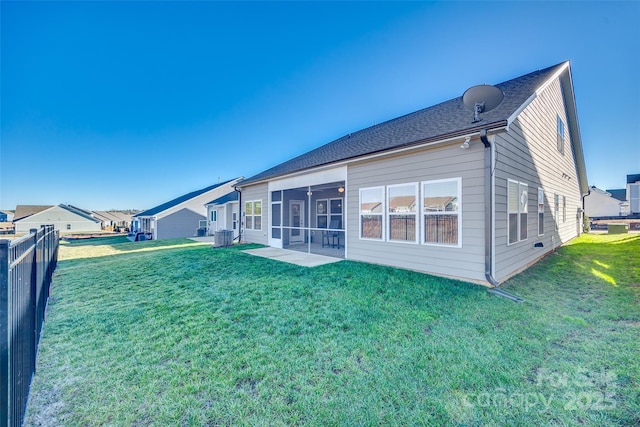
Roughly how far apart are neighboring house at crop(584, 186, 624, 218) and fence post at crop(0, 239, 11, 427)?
41.6 m

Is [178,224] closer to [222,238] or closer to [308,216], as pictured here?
[222,238]

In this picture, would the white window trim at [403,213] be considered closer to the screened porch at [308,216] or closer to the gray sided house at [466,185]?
the gray sided house at [466,185]

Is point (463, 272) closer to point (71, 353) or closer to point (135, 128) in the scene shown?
point (71, 353)

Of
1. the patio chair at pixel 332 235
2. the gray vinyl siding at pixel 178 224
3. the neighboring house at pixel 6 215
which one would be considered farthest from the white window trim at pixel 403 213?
the neighboring house at pixel 6 215

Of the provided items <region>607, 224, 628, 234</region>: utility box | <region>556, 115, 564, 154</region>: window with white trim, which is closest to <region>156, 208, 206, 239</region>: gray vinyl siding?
<region>556, 115, 564, 154</region>: window with white trim

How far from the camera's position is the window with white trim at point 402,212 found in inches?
250

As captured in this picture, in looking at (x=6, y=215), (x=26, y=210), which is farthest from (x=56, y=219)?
(x=6, y=215)

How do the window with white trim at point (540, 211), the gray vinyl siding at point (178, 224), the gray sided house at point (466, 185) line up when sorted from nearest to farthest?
the gray sided house at point (466, 185) → the window with white trim at point (540, 211) → the gray vinyl siding at point (178, 224)

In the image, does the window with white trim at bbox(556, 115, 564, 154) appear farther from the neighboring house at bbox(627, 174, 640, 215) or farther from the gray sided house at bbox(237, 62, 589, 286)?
the neighboring house at bbox(627, 174, 640, 215)

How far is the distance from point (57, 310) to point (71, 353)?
2212 millimetres

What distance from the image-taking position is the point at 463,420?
1.99 metres

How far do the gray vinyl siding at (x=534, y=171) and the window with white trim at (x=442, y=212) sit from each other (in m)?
0.73

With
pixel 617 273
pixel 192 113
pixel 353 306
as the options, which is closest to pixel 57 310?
pixel 353 306

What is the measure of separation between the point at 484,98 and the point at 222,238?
11.1m
